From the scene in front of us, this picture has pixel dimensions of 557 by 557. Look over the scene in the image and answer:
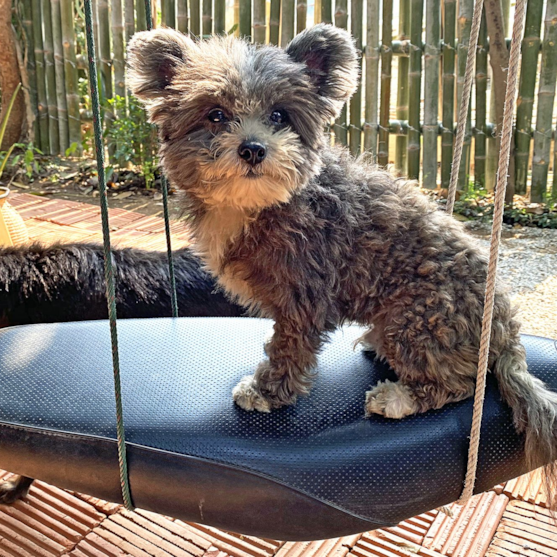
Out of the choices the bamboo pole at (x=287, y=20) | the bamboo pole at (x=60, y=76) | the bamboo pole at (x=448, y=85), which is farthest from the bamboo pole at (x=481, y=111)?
the bamboo pole at (x=60, y=76)

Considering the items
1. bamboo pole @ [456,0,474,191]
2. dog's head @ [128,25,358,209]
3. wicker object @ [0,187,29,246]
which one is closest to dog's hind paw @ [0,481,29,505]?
dog's head @ [128,25,358,209]

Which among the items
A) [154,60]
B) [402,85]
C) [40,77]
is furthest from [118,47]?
[154,60]

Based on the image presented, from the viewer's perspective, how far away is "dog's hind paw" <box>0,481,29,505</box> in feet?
8.58

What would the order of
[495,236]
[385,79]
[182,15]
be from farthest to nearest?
[182,15] < [385,79] < [495,236]

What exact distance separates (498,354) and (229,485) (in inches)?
32.6

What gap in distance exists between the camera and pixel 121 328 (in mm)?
2348

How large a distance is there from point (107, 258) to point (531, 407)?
1.16m

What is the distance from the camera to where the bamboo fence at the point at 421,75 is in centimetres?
545

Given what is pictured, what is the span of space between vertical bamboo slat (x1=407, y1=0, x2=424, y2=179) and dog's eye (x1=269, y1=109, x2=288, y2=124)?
432 centimetres

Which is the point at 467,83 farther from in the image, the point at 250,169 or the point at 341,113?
the point at 341,113

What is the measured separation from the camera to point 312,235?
1.81m

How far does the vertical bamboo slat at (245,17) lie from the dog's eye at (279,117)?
4674 millimetres

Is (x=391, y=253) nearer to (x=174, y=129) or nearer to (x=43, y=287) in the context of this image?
(x=174, y=129)

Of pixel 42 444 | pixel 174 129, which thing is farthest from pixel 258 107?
pixel 42 444
